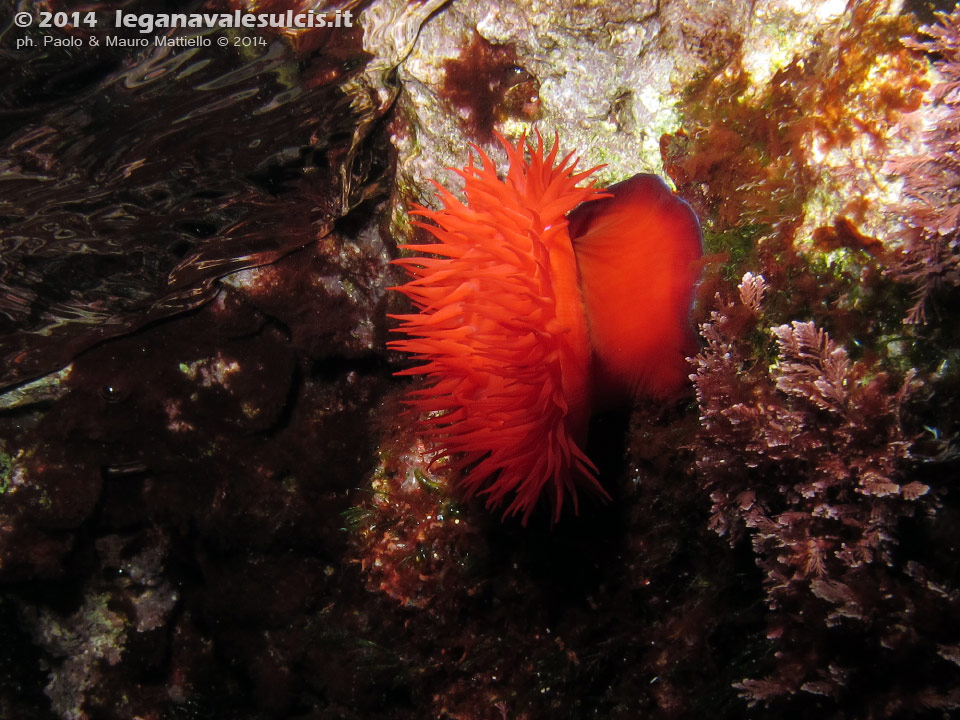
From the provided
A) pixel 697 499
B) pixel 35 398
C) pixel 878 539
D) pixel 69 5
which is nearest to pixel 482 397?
pixel 697 499

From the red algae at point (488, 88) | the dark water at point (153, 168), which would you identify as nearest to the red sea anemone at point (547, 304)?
the red algae at point (488, 88)

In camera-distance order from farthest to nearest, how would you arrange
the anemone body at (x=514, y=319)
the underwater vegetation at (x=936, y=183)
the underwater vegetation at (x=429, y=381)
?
the anemone body at (x=514, y=319), the underwater vegetation at (x=429, y=381), the underwater vegetation at (x=936, y=183)

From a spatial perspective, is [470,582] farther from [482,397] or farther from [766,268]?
[766,268]

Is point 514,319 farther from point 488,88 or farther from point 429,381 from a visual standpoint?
point 488,88

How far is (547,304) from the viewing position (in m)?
2.53

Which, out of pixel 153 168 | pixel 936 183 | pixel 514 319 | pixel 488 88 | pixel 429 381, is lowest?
pixel 429 381

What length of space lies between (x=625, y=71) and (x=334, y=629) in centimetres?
440

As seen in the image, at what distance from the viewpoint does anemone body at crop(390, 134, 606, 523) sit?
251 centimetres

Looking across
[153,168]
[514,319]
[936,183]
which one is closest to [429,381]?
[514,319]

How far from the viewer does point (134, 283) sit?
417 cm

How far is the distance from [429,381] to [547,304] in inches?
36.2

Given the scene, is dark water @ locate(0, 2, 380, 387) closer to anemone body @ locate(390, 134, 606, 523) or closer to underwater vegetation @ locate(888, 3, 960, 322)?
anemone body @ locate(390, 134, 606, 523)

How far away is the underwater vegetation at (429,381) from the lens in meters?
2.24

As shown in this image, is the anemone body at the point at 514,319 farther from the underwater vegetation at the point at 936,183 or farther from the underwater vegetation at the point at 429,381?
the underwater vegetation at the point at 936,183
